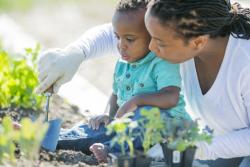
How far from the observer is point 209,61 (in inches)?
144

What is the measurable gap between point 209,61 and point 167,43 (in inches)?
14.7

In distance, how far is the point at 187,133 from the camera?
3.03m

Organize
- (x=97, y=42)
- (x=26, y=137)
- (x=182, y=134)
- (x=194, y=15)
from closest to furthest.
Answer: (x=26, y=137)
(x=182, y=134)
(x=194, y=15)
(x=97, y=42)

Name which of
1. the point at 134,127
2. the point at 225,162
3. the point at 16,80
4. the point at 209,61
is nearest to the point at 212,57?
the point at 209,61

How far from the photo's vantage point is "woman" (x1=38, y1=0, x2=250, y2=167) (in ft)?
11.0

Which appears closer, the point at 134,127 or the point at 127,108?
the point at 134,127

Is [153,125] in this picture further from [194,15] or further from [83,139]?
[83,139]

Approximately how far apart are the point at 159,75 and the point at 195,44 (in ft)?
1.09

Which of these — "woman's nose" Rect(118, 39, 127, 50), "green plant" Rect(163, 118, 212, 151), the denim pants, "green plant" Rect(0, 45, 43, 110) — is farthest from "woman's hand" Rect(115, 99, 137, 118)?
"green plant" Rect(0, 45, 43, 110)

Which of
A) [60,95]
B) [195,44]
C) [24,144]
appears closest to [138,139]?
[195,44]

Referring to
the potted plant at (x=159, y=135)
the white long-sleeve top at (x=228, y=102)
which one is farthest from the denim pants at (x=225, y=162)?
the potted plant at (x=159, y=135)

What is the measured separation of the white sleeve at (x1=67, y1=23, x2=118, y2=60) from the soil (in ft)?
1.92

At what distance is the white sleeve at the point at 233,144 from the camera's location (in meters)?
3.47

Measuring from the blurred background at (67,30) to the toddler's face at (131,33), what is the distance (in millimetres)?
1476
